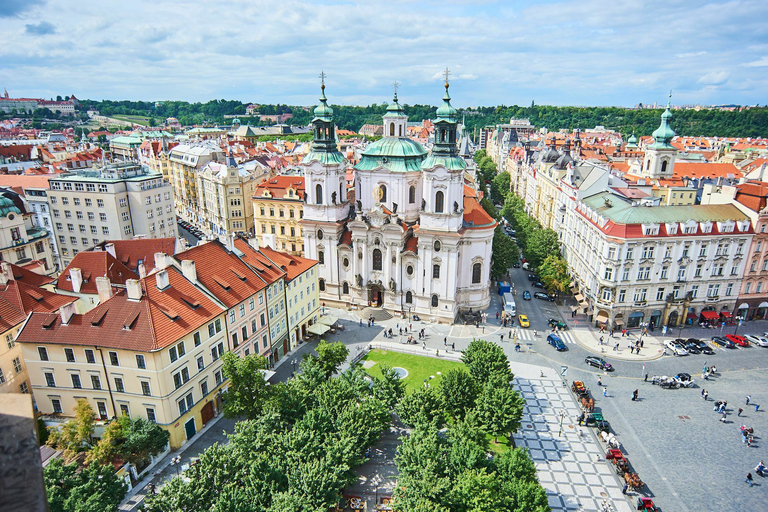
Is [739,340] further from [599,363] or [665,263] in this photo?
[599,363]

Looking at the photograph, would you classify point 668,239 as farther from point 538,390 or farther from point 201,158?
point 201,158

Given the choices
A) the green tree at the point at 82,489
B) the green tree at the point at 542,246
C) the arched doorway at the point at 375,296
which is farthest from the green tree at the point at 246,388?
the green tree at the point at 542,246

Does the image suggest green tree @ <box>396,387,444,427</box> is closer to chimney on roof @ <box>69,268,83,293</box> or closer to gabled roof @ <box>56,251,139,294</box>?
gabled roof @ <box>56,251,139,294</box>

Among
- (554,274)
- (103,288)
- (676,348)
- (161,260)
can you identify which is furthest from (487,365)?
(103,288)

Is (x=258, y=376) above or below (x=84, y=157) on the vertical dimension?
below

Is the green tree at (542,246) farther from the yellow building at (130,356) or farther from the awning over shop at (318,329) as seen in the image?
the yellow building at (130,356)

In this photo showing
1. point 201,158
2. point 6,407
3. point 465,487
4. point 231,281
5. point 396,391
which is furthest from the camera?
point 201,158

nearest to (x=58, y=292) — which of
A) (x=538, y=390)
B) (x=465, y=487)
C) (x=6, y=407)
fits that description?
(x=465, y=487)
